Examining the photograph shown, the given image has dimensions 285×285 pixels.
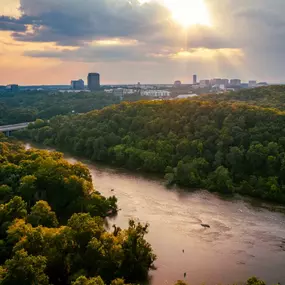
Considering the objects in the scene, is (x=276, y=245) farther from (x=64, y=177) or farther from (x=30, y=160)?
(x=30, y=160)

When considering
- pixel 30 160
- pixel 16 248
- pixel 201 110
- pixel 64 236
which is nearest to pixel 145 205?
pixel 30 160

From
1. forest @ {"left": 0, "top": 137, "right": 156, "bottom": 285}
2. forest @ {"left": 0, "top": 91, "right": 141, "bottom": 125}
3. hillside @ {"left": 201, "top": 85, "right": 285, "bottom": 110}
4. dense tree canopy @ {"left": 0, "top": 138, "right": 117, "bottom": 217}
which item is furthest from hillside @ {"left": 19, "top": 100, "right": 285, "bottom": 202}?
forest @ {"left": 0, "top": 91, "right": 141, "bottom": 125}

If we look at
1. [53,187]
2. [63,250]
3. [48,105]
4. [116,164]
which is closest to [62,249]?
[63,250]

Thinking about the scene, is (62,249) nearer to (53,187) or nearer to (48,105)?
(53,187)

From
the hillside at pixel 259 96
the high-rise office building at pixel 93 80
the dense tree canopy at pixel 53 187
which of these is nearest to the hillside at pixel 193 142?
the dense tree canopy at pixel 53 187

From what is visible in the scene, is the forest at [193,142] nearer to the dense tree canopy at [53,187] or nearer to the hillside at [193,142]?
the hillside at [193,142]

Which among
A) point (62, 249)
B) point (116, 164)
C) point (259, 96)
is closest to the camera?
point (62, 249)
